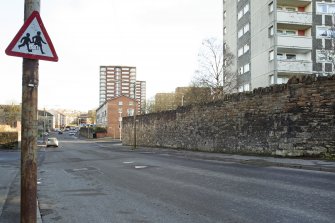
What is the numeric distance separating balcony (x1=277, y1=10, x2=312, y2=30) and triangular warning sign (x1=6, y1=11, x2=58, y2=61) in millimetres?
39120

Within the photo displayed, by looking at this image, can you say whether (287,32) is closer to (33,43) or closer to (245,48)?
(245,48)

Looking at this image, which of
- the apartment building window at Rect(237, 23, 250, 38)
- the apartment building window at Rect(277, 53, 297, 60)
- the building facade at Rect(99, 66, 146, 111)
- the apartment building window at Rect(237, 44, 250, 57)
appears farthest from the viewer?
the building facade at Rect(99, 66, 146, 111)

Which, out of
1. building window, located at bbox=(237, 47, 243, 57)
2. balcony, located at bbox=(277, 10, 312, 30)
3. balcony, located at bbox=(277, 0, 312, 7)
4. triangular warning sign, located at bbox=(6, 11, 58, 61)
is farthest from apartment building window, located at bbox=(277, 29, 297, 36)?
triangular warning sign, located at bbox=(6, 11, 58, 61)

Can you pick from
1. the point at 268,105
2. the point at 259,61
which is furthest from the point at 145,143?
the point at 268,105

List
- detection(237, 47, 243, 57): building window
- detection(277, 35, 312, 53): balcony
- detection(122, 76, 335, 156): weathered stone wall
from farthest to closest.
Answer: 1. detection(237, 47, 243, 57): building window
2. detection(277, 35, 312, 53): balcony
3. detection(122, 76, 335, 156): weathered stone wall

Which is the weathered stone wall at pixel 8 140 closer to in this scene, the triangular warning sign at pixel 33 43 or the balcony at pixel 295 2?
the balcony at pixel 295 2

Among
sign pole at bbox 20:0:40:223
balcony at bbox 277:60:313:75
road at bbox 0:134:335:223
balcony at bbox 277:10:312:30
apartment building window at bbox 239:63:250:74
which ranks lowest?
road at bbox 0:134:335:223

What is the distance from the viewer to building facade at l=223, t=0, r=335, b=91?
131 feet

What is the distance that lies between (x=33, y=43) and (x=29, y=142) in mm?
1258

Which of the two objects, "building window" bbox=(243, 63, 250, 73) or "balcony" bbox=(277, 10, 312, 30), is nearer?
"balcony" bbox=(277, 10, 312, 30)

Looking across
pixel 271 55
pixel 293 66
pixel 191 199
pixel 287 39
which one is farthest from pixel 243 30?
pixel 191 199

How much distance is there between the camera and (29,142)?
4520 millimetres

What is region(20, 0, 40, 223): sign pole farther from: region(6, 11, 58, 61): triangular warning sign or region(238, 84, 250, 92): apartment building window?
region(238, 84, 250, 92): apartment building window

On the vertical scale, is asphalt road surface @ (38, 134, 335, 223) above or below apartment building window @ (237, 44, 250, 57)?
below
